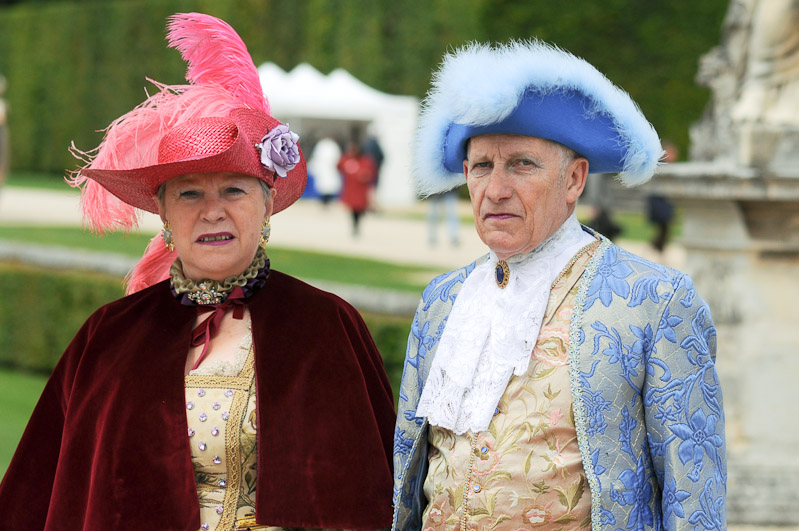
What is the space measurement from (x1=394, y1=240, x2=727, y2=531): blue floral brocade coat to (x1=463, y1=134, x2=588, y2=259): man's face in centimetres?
18

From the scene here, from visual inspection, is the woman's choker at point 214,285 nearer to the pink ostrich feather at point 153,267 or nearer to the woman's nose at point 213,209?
the woman's nose at point 213,209

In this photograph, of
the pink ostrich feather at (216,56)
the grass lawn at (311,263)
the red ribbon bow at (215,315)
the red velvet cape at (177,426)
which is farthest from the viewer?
the grass lawn at (311,263)

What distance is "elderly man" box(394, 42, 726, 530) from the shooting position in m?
2.13

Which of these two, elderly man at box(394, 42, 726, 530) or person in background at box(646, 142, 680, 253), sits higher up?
person in background at box(646, 142, 680, 253)

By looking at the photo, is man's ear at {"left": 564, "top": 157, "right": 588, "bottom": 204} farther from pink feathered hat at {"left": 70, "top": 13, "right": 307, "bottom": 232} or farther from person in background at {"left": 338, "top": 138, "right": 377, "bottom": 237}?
person in background at {"left": 338, "top": 138, "right": 377, "bottom": 237}

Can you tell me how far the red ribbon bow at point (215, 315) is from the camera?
267 cm

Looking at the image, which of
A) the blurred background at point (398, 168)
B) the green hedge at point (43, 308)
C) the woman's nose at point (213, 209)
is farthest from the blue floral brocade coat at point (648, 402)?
the green hedge at point (43, 308)

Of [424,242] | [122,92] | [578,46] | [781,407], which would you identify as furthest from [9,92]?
[781,407]

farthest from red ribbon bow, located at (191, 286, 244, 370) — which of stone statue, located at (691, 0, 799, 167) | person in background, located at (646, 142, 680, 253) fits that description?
person in background, located at (646, 142, 680, 253)

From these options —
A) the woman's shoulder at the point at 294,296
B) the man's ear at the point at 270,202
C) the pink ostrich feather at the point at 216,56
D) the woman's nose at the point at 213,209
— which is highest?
the pink ostrich feather at the point at 216,56

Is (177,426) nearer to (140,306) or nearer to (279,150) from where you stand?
(140,306)

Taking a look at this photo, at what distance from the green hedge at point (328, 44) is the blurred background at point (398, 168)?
40 millimetres

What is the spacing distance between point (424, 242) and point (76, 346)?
37.4 feet

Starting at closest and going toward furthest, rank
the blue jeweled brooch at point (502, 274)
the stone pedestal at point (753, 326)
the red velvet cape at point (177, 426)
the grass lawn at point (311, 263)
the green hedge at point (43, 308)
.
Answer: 1. the blue jeweled brooch at point (502, 274)
2. the red velvet cape at point (177, 426)
3. the stone pedestal at point (753, 326)
4. the green hedge at point (43, 308)
5. the grass lawn at point (311, 263)
